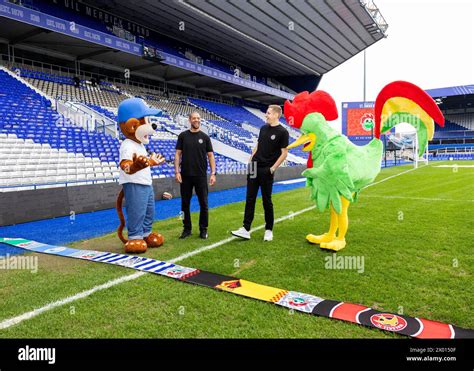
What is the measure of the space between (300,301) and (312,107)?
2.70 m

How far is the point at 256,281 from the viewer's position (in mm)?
3289

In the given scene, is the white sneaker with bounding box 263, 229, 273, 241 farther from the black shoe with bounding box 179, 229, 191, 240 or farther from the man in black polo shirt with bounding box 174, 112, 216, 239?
the black shoe with bounding box 179, 229, 191, 240

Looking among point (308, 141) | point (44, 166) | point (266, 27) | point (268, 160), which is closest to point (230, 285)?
point (268, 160)

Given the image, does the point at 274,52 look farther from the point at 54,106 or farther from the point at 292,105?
the point at 292,105

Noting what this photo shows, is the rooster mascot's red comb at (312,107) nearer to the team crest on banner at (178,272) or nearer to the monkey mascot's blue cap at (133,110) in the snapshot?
the monkey mascot's blue cap at (133,110)

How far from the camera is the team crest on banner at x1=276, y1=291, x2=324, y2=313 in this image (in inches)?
105

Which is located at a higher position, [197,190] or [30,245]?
[197,190]

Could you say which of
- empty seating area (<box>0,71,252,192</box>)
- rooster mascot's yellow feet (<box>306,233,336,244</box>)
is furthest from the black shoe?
empty seating area (<box>0,71,252,192</box>)

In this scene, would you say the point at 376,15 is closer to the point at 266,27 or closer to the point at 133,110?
the point at 266,27

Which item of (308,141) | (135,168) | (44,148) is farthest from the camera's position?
(44,148)

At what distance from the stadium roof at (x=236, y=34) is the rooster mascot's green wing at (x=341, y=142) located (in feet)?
52.9

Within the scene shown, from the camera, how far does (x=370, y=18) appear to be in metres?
26.5
